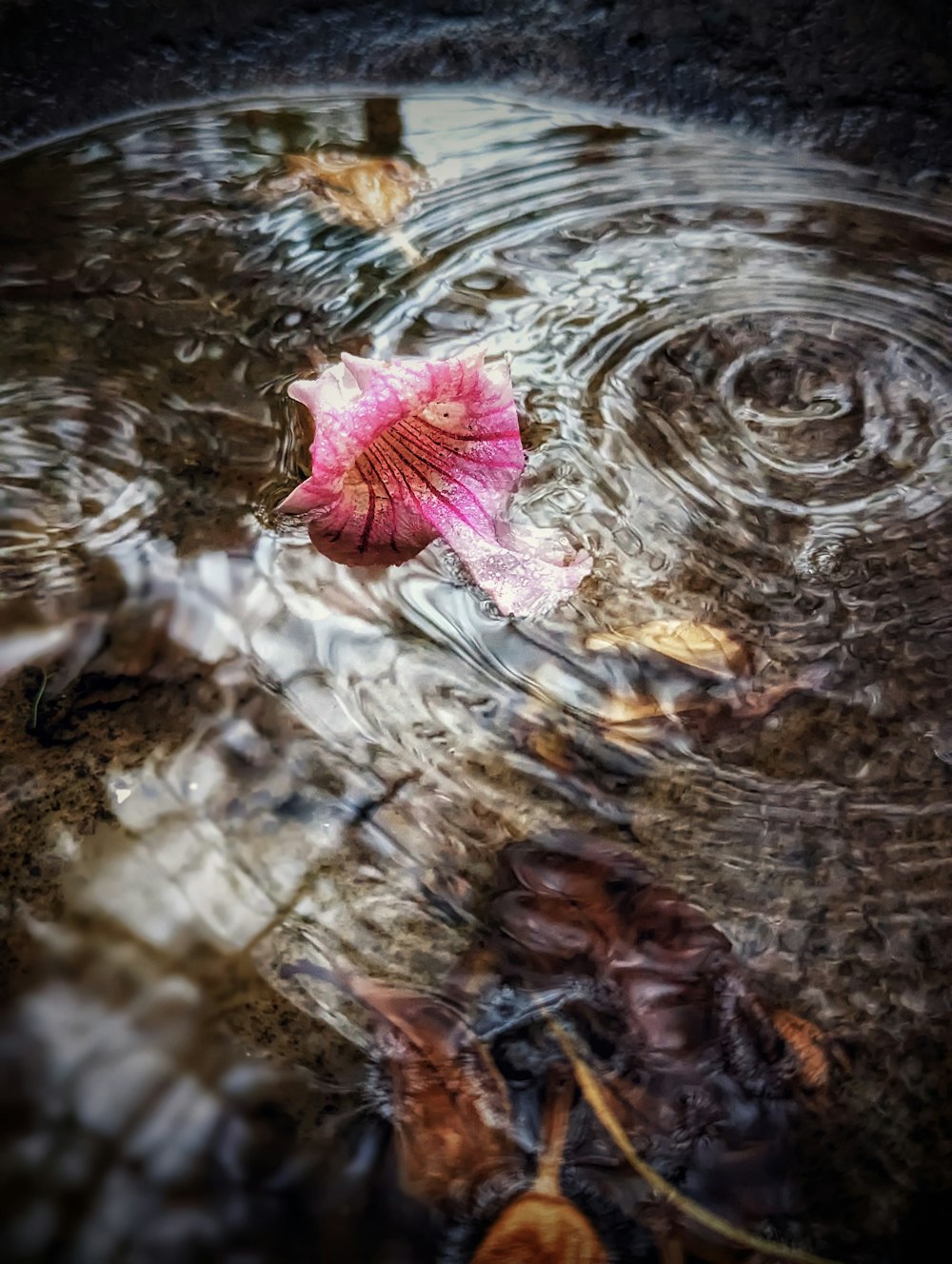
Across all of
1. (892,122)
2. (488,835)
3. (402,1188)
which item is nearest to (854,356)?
(892,122)

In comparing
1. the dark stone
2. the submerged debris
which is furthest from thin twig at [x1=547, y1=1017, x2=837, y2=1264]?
the dark stone

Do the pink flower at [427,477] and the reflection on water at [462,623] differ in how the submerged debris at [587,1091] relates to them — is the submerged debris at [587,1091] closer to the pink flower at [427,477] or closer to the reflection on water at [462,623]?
the reflection on water at [462,623]

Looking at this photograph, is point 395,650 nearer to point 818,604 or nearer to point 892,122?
point 818,604

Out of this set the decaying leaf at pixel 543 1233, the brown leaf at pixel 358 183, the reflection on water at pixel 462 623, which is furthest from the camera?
the brown leaf at pixel 358 183

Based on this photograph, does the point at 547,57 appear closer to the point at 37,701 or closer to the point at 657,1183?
the point at 37,701

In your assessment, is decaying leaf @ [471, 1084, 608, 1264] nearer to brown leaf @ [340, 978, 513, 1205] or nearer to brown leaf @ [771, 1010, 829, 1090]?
brown leaf @ [340, 978, 513, 1205]

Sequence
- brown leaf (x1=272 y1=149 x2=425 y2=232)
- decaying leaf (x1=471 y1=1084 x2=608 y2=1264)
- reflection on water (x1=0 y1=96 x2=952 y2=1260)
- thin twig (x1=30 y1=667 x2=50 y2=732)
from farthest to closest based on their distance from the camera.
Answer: brown leaf (x1=272 y1=149 x2=425 y2=232) < thin twig (x1=30 y1=667 x2=50 y2=732) < reflection on water (x1=0 y1=96 x2=952 y2=1260) < decaying leaf (x1=471 y1=1084 x2=608 y2=1264)

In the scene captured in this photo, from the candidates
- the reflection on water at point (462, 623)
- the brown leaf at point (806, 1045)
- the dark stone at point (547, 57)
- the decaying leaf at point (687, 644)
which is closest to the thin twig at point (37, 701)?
the reflection on water at point (462, 623)
